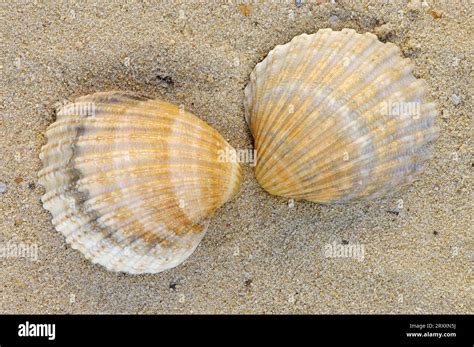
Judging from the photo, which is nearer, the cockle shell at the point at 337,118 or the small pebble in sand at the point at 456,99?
the cockle shell at the point at 337,118

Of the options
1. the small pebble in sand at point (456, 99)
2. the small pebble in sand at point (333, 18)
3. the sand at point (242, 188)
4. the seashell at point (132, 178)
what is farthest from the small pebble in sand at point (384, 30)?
the seashell at point (132, 178)

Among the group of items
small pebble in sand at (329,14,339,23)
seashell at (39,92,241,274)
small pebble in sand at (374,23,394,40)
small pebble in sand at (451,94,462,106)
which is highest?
small pebble in sand at (329,14,339,23)

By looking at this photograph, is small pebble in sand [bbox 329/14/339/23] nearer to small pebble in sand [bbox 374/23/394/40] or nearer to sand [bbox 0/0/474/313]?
sand [bbox 0/0/474/313]

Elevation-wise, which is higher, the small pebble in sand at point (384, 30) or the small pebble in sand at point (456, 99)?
the small pebble in sand at point (384, 30)

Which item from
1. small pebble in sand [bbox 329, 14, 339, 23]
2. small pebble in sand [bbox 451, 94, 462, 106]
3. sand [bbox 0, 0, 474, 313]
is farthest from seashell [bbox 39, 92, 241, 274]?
small pebble in sand [bbox 451, 94, 462, 106]

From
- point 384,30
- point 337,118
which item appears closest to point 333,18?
point 384,30

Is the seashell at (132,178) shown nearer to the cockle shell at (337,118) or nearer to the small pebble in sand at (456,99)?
the cockle shell at (337,118)
